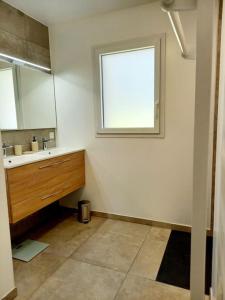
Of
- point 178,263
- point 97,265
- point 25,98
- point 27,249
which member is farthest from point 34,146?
point 178,263

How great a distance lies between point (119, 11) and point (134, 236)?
2.45m

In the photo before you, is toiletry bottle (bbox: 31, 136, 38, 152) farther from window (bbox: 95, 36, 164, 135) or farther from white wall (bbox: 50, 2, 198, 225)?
window (bbox: 95, 36, 164, 135)

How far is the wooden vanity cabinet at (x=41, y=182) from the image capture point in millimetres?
1815

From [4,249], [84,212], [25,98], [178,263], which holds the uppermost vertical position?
[25,98]

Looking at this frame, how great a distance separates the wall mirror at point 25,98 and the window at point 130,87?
696mm

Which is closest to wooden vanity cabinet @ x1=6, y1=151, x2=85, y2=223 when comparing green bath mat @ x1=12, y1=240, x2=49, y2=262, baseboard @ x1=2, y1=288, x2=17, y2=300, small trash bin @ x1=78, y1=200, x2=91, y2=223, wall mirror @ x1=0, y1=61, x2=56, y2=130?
small trash bin @ x1=78, y1=200, x2=91, y2=223

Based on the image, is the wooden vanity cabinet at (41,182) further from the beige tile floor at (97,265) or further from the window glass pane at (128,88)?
the window glass pane at (128,88)

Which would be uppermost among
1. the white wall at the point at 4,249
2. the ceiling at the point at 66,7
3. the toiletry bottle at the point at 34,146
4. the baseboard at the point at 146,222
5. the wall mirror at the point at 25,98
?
the ceiling at the point at 66,7

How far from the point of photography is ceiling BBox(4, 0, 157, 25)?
220 cm

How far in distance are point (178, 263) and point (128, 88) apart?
72.6 inches

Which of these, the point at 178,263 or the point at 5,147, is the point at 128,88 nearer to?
the point at 5,147

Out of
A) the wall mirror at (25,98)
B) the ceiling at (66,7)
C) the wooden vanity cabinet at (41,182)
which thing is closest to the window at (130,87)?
the ceiling at (66,7)

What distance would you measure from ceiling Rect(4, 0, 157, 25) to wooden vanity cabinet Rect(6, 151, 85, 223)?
158 centimetres

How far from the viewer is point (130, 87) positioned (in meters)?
2.49
